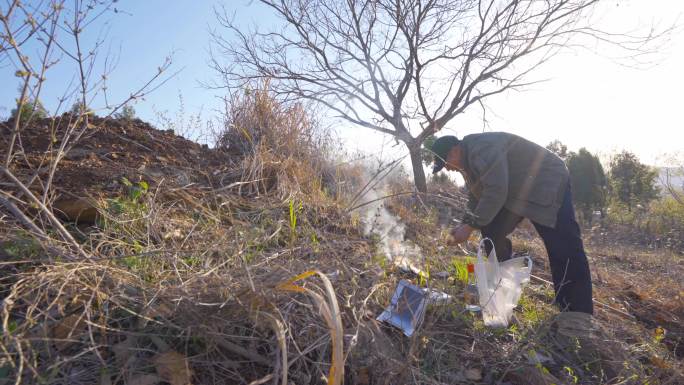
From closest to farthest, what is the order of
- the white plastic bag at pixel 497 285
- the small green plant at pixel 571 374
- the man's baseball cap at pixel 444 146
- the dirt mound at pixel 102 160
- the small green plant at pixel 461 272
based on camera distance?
the small green plant at pixel 571 374 < the white plastic bag at pixel 497 285 < the dirt mound at pixel 102 160 < the small green plant at pixel 461 272 < the man's baseball cap at pixel 444 146

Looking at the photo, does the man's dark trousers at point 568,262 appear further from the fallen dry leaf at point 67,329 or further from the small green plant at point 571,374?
the fallen dry leaf at point 67,329

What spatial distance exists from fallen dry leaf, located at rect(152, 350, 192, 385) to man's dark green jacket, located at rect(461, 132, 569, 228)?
6.39ft

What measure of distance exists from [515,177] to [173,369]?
2443mm

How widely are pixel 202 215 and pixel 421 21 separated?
25.0 ft

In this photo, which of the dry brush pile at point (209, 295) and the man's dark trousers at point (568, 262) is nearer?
the dry brush pile at point (209, 295)

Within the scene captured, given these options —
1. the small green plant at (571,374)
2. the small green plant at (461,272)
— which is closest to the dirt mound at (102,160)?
the small green plant at (461,272)

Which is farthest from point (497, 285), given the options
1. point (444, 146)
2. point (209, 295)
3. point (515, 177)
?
point (209, 295)

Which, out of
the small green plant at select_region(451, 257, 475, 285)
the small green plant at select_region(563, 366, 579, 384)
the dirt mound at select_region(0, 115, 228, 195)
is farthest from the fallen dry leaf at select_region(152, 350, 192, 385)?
the small green plant at select_region(451, 257, 475, 285)

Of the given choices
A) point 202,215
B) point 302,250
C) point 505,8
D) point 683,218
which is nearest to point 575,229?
point 302,250

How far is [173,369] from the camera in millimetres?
1279

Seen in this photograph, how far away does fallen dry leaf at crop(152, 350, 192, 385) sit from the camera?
49.7 inches

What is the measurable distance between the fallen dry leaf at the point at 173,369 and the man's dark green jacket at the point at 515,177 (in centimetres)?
195

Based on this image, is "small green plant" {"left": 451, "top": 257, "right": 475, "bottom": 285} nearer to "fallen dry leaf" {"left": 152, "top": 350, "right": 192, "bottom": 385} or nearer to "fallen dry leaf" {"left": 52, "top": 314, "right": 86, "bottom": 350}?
"fallen dry leaf" {"left": 152, "top": 350, "right": 192, "bottom": 385}

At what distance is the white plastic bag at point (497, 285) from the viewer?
205cm
